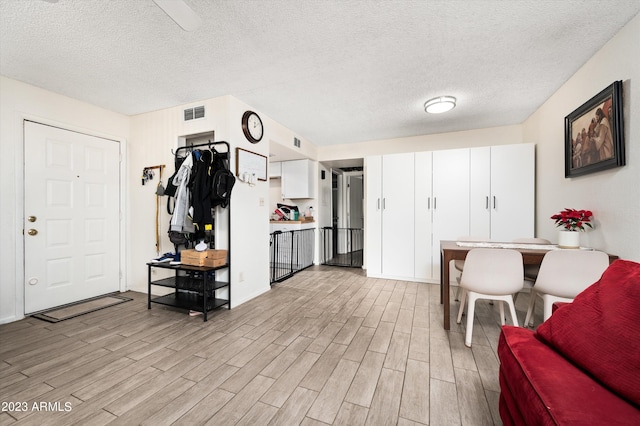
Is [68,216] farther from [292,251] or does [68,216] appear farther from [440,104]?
[440,104]

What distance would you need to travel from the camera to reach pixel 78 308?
2906 millimetres

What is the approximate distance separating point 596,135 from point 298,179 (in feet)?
13.3

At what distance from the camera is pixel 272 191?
18.7 feet

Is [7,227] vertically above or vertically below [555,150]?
below

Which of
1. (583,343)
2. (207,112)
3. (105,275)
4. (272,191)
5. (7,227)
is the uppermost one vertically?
(207,112)

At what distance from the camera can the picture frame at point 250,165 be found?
3.01 m

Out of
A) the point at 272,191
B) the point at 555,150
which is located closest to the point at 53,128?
the point at 272,191

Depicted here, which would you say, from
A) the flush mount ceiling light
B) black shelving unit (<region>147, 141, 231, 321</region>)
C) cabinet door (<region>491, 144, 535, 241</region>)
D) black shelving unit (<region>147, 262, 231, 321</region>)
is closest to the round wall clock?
black shelving unit (<region>147, 141, 231, 321</region>)

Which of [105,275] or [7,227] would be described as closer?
[7,227]

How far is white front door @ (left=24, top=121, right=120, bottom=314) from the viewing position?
272 cm

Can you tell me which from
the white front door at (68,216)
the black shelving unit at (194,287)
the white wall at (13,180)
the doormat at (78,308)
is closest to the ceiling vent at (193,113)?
the white front door at (68,216)

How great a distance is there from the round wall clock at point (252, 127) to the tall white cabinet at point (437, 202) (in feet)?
6.18

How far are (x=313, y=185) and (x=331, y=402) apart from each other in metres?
4.19

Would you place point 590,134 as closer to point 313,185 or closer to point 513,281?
point 513,281
